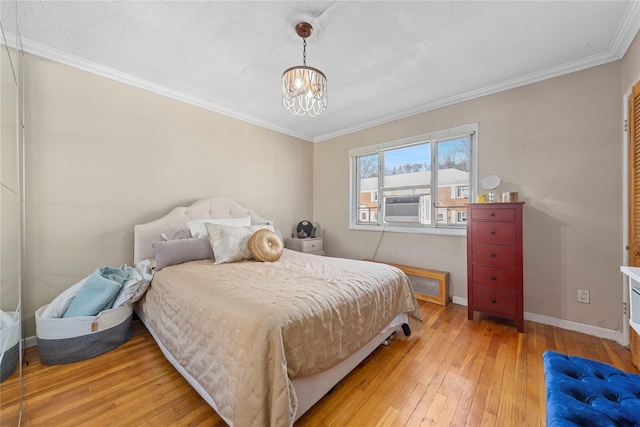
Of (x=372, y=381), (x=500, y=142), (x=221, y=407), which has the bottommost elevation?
(x=372, y=381)

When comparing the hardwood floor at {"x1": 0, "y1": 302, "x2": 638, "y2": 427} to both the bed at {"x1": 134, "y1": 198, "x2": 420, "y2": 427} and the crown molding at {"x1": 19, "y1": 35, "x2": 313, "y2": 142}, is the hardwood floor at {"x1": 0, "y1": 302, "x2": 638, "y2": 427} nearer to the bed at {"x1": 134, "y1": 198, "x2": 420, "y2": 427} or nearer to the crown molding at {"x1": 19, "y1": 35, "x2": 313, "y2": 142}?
the bed at {"x1": 134, "y1": 198, "x2": 420, "y2": 427}

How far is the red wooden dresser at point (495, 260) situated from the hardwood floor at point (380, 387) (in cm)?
31

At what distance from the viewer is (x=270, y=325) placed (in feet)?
3.65

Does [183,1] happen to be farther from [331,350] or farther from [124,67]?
[331,350]

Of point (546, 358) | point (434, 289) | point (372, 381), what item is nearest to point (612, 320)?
point (434, 289)

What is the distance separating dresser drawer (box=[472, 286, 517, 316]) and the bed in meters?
0.79

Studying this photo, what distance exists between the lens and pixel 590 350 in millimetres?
1937

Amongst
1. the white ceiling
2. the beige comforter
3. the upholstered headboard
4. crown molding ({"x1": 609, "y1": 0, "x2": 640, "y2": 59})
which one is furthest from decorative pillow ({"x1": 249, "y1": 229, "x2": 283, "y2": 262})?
crown molding ({"x1": 609, "y1": 0, "x2": 640, "y2": 59})

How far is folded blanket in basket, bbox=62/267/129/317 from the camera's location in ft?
6.11

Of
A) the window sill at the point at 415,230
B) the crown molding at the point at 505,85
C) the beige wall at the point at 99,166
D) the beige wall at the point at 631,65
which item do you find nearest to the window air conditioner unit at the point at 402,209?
the window sill at the point at 415,230

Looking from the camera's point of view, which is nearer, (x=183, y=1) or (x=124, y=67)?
(x=183, y=1)

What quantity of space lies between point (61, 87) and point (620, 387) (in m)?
4.02

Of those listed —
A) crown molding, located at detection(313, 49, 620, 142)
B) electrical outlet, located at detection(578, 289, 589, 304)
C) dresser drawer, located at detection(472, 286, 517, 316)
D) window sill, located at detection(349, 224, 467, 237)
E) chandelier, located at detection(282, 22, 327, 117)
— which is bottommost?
dresser drawer, located at detection(472, 286, 517, 316)

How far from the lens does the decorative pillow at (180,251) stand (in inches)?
84.8
